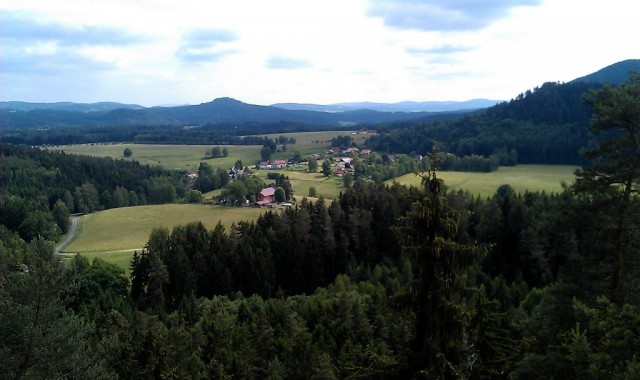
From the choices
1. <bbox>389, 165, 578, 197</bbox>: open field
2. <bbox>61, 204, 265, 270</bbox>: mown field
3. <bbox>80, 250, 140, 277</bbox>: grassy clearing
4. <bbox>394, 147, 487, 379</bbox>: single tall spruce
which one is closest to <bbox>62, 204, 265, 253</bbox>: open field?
<bbox>61, 204, 265, 270</bbox>: mown field

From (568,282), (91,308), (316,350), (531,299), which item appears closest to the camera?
(568,282)

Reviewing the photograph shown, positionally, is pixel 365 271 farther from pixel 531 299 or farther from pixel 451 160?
pixel 451 160

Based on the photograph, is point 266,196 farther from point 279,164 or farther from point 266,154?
point 266,154

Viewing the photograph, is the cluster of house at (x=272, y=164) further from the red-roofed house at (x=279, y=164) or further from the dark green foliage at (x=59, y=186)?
the dark green foliage at (x=59, y=186)

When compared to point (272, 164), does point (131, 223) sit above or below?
below

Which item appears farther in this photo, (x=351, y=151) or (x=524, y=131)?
(x=351, y=151)

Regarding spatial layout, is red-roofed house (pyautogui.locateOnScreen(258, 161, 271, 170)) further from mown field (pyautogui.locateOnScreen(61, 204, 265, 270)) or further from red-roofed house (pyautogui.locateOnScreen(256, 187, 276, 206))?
mown field (pyautogui.locateOnScreen(61, 204, 265, 270))

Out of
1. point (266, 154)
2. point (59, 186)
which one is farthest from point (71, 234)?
point (266, 154)

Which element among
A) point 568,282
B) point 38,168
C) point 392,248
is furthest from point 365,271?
point 38,168
